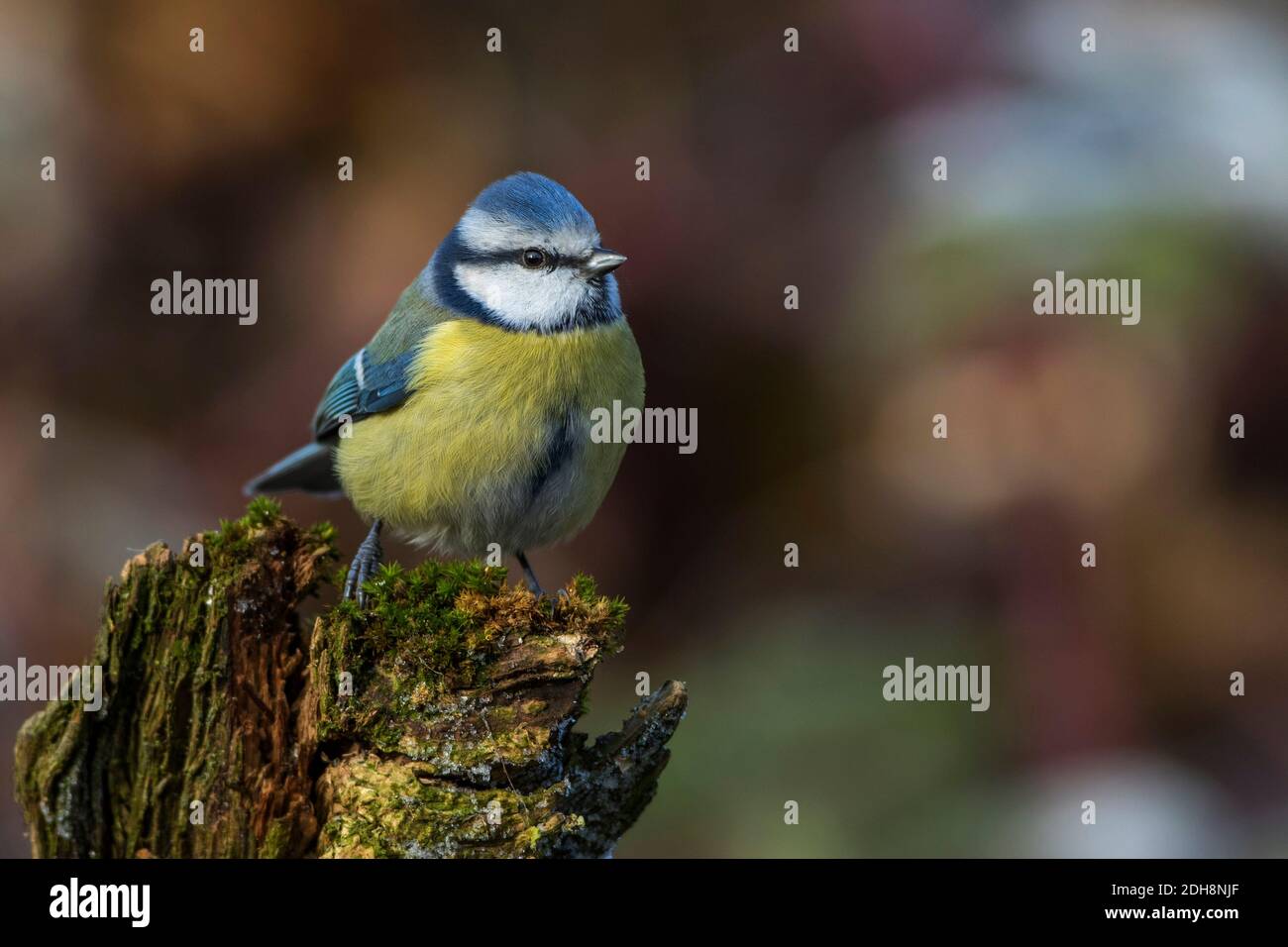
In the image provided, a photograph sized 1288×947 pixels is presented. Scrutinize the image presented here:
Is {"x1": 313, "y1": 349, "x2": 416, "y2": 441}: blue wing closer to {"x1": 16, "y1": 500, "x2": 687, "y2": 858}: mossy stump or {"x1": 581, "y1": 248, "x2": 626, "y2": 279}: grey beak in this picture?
{"x1": 581, "y1": 248, "x2": 626, "y2": 279}: grey beak

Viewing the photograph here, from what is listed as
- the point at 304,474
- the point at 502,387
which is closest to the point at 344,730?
the point at 502,387

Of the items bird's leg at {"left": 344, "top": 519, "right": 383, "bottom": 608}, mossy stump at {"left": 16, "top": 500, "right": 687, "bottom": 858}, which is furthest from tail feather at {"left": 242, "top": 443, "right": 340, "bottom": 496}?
mossy stump at {"left": 16, "top": 500, "right": 687, "bottom": 858}

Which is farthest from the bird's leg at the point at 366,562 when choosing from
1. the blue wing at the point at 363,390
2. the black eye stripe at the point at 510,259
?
the black eye stripe at the point at 510,259

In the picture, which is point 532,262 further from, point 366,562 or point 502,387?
point 366,562

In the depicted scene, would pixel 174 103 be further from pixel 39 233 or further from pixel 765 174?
pixel 765 174

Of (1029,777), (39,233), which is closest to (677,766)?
(1029,777)

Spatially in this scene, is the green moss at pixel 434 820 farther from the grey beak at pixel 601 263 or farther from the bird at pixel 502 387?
the grey beak at pixel 601 263
